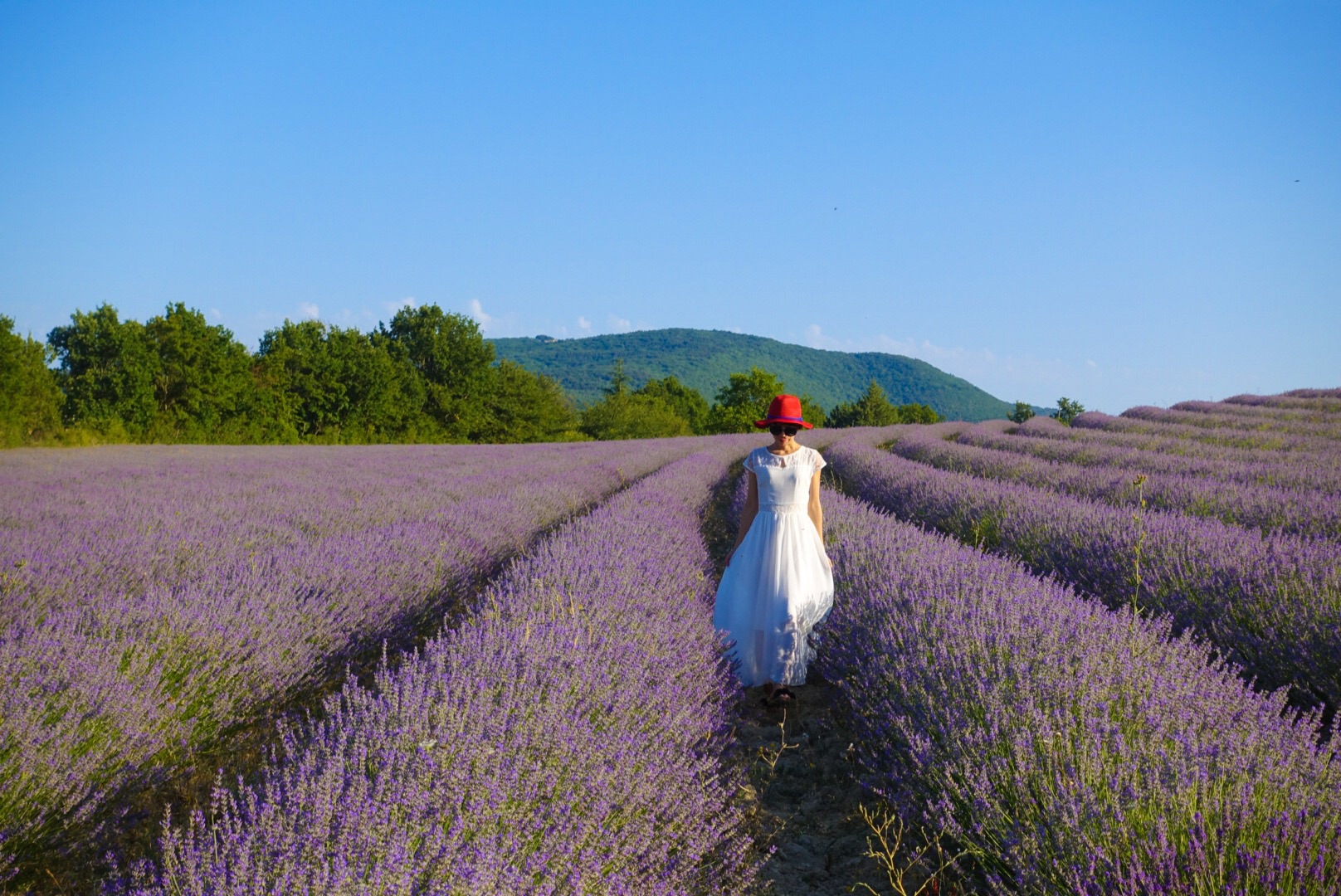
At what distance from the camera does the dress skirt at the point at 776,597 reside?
10.9ft

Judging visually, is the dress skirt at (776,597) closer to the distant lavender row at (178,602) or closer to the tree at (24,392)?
the distant lavender row at (178,602)

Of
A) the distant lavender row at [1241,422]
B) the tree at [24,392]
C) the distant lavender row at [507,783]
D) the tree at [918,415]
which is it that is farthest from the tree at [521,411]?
the tree at [918,415]

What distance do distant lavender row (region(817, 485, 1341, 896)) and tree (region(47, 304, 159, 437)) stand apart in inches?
1141

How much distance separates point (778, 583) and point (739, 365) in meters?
163

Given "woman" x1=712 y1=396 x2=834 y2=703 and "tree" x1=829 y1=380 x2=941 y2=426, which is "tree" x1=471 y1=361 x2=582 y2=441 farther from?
"woman" x1=712 y1=396 x2=834 y2=703

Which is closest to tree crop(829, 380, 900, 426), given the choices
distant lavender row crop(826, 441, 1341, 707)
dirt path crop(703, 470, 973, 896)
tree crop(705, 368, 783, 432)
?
tree crop(705, 368, 783, 432)

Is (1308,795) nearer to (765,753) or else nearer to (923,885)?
(923,885)

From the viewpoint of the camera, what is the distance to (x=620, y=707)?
190 cm

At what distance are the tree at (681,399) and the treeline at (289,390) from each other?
11.2 metres

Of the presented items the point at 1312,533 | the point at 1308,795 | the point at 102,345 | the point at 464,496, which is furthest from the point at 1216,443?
the point at 102,345

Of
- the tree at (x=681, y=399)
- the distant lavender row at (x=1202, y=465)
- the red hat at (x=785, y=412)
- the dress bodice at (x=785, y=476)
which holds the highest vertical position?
the tree at (x=681, y=399)

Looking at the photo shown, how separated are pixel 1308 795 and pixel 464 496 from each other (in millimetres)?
6442

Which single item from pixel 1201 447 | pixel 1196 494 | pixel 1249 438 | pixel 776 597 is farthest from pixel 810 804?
pixel 1249 438

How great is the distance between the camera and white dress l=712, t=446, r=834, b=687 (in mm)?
3316
